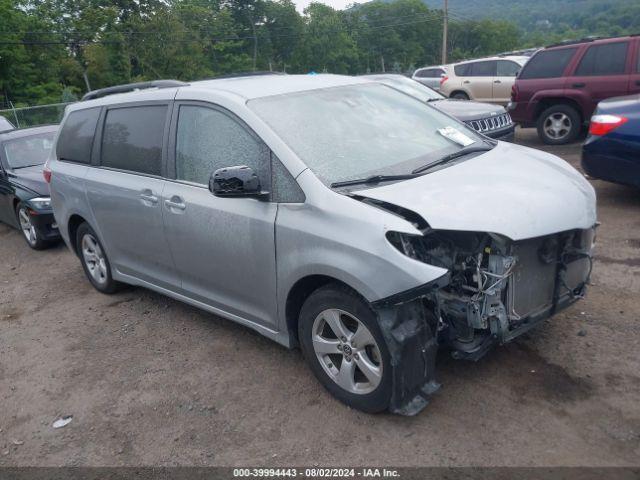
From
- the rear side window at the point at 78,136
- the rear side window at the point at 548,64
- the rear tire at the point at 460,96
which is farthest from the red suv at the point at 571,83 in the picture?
the rear side window at the point at 78,136

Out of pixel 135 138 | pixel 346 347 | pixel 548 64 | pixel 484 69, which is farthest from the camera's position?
pixel 484 69

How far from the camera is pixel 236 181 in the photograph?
340cm

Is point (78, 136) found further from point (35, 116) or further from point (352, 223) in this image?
point (35, 116)

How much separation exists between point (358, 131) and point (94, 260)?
323 centimetres

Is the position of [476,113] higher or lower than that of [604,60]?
lower

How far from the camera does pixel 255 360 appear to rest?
4.14m

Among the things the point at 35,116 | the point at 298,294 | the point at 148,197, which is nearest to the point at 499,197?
the point at 298,294

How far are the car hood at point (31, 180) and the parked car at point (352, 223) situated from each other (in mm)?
3518

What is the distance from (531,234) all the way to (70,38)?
43.4 m

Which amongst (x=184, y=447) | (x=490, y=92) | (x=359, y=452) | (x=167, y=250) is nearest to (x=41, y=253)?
(x=167, y=250)

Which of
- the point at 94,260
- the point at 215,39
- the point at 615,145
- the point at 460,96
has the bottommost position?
the point at 94,260

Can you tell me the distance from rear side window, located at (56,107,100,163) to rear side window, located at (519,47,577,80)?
846 centimetres

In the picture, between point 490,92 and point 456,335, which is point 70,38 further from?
point 456,335

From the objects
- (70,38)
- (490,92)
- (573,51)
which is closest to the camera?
(573,51)
